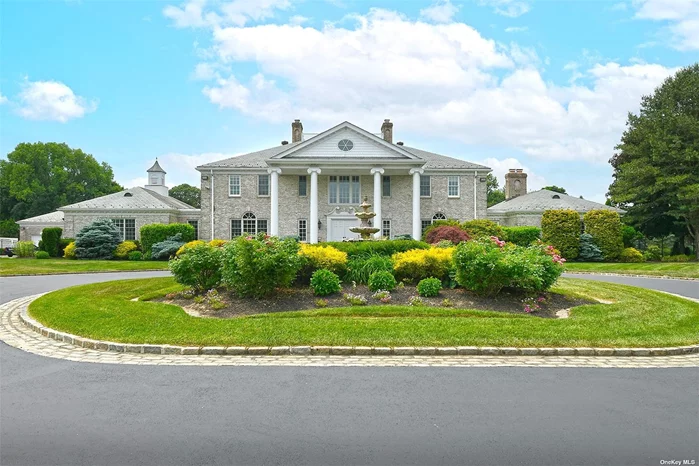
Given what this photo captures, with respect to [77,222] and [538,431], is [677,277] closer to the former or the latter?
[538,431]

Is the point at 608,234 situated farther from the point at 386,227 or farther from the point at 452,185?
the point at 386,227

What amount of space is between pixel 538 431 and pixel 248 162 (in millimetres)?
30870

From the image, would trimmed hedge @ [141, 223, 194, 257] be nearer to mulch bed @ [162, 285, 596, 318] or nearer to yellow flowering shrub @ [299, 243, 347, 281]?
mulch bed @ [162, 285, 596, 318]

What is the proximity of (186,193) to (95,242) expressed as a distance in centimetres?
4855

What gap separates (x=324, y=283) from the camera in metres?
11.8

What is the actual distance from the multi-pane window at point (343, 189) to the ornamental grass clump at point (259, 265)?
69.2 ft

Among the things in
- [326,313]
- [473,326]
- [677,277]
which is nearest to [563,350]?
[473,326]

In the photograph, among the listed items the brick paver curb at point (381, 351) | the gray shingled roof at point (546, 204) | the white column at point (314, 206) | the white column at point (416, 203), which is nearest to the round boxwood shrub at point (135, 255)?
the white column at point (314, 206)

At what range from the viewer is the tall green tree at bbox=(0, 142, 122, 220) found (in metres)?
66.8

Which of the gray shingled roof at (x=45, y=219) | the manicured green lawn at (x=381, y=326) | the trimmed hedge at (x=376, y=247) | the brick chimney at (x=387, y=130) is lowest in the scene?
the manicured green lawn at (x=381, y=326)

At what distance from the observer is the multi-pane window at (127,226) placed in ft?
110

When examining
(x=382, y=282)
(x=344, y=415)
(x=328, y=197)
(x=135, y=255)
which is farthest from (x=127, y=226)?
(x=344, y=415)

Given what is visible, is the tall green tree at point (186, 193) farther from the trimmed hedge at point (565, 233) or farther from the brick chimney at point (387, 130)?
the trimmed hedge at point (565, 233)

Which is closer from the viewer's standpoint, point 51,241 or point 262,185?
point 51,241
